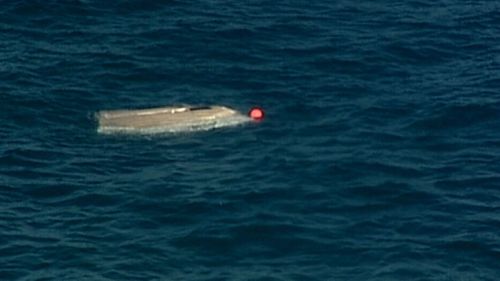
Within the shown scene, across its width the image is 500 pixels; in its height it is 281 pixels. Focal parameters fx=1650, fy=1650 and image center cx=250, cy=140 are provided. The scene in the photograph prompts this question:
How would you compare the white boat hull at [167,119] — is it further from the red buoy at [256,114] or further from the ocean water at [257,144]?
the ocean water at [257,144]

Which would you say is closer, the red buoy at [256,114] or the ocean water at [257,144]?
the ocean water at [257,144]

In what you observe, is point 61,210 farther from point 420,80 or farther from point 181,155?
point 420,80

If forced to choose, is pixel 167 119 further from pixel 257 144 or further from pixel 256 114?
pixel 257 144

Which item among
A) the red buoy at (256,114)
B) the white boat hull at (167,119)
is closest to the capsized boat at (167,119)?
the white boat hull at (167,119)

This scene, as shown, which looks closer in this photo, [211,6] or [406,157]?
[406,157]

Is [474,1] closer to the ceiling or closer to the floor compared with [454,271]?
closer to the ceiling

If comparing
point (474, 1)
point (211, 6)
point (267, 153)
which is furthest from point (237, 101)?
point (474, 1)
